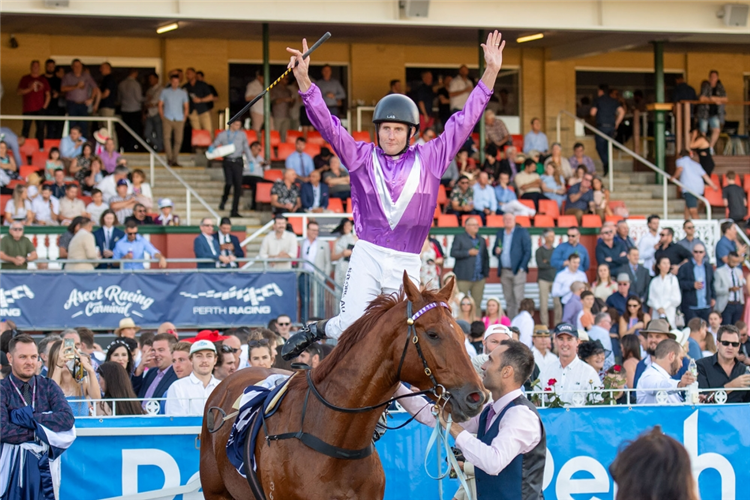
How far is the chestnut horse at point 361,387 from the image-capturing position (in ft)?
15.8

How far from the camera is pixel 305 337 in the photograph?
5.78 m

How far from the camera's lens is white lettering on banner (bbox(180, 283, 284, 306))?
45.7 ft

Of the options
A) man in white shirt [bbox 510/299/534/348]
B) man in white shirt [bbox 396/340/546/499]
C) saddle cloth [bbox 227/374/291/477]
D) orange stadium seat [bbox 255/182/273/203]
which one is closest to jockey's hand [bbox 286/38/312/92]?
saddle cloth [bbox 227/374/291/477]

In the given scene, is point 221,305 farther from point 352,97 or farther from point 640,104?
point 640,104

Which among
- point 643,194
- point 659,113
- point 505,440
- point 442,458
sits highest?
point 659,113

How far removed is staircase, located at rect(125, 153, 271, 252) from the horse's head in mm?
12118

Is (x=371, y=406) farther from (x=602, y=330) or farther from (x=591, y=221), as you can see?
(x=591, y=221)

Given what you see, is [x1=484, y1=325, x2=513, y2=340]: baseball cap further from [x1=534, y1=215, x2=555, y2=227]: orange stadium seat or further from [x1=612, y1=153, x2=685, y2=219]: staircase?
[x1=612, y1=153, x2=685, y2=219]: staircase

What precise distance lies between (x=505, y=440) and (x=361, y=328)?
947 mm

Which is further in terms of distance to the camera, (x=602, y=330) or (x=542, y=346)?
(x=602, y=330)

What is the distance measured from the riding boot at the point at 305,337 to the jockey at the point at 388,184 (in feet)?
0.28

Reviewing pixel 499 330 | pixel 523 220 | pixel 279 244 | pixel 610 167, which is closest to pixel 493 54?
pixel 499 330

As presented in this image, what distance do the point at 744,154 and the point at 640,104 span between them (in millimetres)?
2793

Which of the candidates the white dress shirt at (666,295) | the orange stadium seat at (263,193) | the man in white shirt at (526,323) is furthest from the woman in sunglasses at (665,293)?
the orange stadium seat at (263,193)
